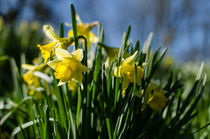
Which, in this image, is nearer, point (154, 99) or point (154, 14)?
point (154, 99)

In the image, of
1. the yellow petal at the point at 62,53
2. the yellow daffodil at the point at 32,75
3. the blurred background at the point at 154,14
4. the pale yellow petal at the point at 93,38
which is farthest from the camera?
the blurred background at the point at 154,14

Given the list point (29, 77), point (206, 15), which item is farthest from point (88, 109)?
point (206, 15)

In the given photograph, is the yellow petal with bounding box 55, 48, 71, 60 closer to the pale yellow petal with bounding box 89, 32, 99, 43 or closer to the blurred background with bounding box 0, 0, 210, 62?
the pale yellow petal with bounding box 89, 32, 99, 43

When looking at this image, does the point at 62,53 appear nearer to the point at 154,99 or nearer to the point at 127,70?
the point at 127,70

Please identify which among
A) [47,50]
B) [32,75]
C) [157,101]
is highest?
[47,50]

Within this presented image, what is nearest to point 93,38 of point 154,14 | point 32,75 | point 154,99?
point 32,75

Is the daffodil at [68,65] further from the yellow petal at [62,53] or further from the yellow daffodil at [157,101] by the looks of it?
the yellow daffodil at [157,101]

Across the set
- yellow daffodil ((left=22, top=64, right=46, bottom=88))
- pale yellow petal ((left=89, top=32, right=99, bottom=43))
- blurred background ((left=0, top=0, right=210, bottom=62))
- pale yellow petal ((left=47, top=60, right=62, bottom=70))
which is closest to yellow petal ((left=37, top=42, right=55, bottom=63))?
pale yellow petal ((left=47, top=60, right=62, bottom=70))

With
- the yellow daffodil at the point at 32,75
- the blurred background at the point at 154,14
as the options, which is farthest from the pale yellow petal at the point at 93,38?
the blurred background at the point at 154,14

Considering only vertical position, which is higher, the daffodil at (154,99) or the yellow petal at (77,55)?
the yellow petal at (77,55)
